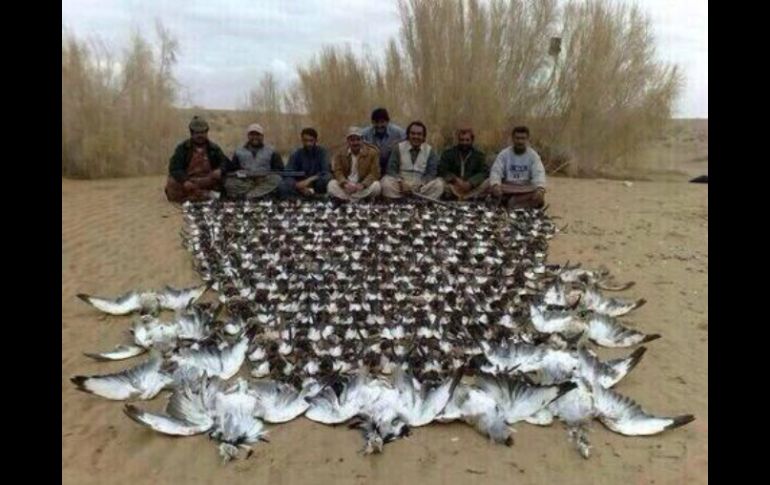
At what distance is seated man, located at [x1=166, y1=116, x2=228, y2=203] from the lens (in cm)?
855

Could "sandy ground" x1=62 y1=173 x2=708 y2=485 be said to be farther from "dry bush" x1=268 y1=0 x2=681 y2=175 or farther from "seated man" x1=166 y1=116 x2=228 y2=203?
"dry bush" x1=268 y1=0 x2=681 y2=175

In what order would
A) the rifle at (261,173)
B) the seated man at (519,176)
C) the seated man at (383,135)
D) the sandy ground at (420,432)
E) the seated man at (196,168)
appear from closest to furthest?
1. the sandy ground at (420,432)
2. the seated man at (519,176)
3. the seated man at (196,168)
4. the rifle at (261,173)
5. the seated man at (383,135)

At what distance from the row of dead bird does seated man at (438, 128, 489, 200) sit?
4.23ft

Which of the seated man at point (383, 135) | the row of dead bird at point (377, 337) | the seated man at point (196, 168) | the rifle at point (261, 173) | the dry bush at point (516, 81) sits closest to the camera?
the row of dead bird at point (377, 337)

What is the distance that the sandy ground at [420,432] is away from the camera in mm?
3320

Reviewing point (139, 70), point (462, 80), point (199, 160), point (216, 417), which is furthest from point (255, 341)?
point (139, 70)

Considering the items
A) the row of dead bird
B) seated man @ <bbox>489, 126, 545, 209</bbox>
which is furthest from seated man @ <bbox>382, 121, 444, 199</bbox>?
the row of dead bird

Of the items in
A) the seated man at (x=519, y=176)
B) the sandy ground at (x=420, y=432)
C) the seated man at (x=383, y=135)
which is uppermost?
the seated man at (x=383, y=135)

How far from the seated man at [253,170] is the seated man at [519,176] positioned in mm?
2514

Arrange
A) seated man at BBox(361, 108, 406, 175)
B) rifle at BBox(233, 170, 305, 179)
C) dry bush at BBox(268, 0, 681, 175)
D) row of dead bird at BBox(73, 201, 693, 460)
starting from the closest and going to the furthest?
row of dead bird at BBox(73, 201, 693, 460) < rifle at BBox(233, 170, 305, 179) < seated man at BBox(361, 108, 406, 175) < dry bush at BBox(268, 0, 681, 175)

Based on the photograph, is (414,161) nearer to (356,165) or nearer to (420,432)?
(356,165)

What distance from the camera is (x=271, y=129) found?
14539 millimetres

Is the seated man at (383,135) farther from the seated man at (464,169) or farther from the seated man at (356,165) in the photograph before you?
the seated man at (464,169)

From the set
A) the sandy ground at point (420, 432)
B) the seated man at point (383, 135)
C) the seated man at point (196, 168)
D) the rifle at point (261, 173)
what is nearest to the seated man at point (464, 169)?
the seated man at point (383, 135)
